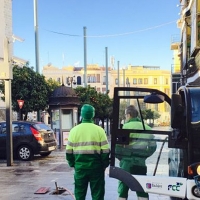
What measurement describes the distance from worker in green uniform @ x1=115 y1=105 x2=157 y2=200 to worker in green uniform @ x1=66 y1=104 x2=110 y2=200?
1.48ft

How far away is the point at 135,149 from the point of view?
5312mm

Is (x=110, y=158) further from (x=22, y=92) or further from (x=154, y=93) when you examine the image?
(x=22, y=92)

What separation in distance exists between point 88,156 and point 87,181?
405 mm

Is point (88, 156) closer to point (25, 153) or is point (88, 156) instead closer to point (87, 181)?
point (87, 181)

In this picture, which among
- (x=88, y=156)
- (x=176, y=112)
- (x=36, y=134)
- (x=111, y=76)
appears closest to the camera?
(x=176, y=112)

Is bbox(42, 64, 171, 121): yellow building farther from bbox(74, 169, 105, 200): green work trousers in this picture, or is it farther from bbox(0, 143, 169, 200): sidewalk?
bbox(74, 169, 105, 200): green work trousers

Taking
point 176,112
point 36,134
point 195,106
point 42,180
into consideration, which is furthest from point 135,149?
point 36,134

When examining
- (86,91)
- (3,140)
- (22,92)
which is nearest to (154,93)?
(3,140)

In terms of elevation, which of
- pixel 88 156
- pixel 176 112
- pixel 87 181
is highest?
pixel 176 112

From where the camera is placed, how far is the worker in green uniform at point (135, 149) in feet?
17.2

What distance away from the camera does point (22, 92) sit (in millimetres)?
23391

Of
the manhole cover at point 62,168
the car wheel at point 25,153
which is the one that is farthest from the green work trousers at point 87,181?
the car wheel at point 25,153

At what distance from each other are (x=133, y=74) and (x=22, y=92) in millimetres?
72799

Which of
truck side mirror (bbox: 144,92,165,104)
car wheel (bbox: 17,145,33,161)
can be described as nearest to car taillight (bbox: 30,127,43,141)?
car wheel (bbox: 17,145,33,161)
